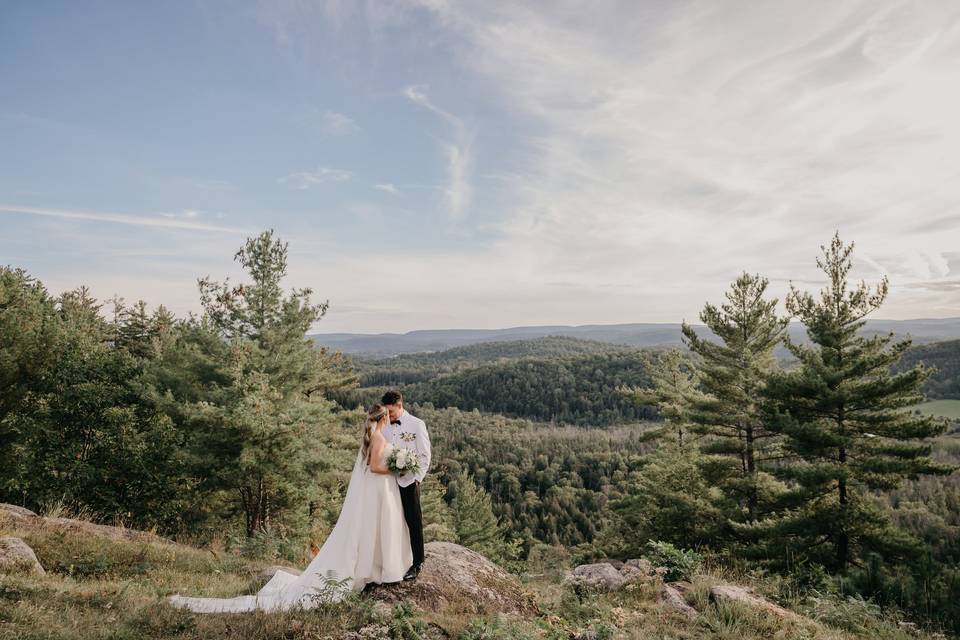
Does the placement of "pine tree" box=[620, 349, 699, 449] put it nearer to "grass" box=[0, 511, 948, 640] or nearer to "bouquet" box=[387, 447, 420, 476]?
"grass" box=[0, 511, 948, 640]

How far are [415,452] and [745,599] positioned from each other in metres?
4.53

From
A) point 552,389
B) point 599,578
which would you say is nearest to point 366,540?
point 599,578

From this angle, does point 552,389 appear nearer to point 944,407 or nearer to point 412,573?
point 944,407

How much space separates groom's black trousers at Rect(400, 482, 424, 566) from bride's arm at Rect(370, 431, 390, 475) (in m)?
0.39

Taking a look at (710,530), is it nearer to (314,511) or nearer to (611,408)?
(314,511)

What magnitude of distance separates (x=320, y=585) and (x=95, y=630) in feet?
6.74

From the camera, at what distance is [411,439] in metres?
5.88

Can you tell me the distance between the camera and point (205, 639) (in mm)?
4164

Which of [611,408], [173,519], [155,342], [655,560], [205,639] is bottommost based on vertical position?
[611,408]

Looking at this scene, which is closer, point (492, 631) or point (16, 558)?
point (492, 631)

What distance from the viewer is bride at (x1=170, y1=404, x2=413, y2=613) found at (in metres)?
5.38

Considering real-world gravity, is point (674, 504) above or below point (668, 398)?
below

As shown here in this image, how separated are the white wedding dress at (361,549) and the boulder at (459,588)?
0.71 ft

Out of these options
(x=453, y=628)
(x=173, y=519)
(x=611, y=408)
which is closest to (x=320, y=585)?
(x=453, y=628)
